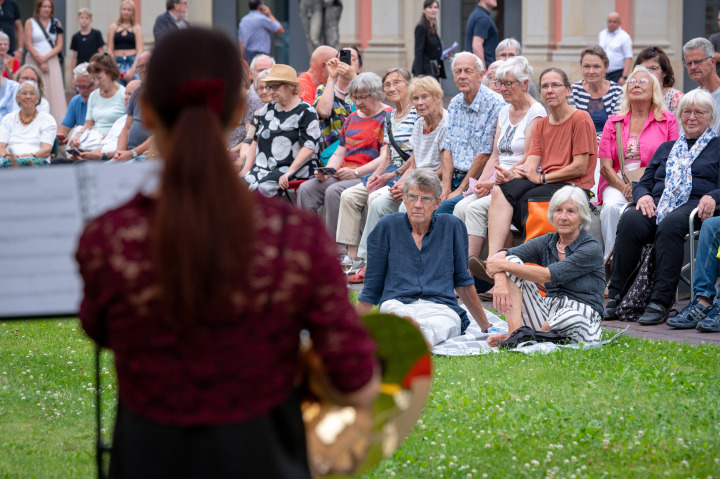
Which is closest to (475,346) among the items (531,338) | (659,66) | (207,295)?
(531,338)

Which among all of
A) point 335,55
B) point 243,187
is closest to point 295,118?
point 335,55

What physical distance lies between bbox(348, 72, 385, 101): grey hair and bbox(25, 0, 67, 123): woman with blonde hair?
27.3 ft

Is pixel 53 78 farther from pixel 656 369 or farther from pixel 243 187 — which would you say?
pixel 243 187

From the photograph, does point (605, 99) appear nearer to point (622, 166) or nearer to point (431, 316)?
point (622, 166)

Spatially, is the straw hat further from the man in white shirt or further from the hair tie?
the hair tie

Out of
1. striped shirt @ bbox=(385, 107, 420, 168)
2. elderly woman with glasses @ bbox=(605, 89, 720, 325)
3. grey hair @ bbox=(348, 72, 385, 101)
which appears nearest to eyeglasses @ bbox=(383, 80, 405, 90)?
grey hair @ bbox=(348, 72, 385, 101)

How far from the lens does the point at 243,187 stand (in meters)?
2.24

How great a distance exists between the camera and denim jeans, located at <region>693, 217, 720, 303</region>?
310 inches

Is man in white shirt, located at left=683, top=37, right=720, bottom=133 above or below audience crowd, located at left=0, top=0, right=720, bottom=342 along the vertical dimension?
above

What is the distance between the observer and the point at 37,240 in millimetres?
3008

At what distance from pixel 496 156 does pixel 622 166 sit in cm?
111

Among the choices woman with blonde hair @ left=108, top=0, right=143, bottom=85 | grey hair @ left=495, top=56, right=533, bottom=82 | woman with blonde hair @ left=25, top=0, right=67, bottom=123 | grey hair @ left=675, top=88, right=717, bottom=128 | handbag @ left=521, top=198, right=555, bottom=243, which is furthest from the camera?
woman with blonde hair @ left=25, top=0, right=67, bottom=123

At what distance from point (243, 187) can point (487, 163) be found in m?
7.44

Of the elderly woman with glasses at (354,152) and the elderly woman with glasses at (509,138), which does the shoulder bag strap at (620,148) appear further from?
the elderly woman with glasses at (354,152)
